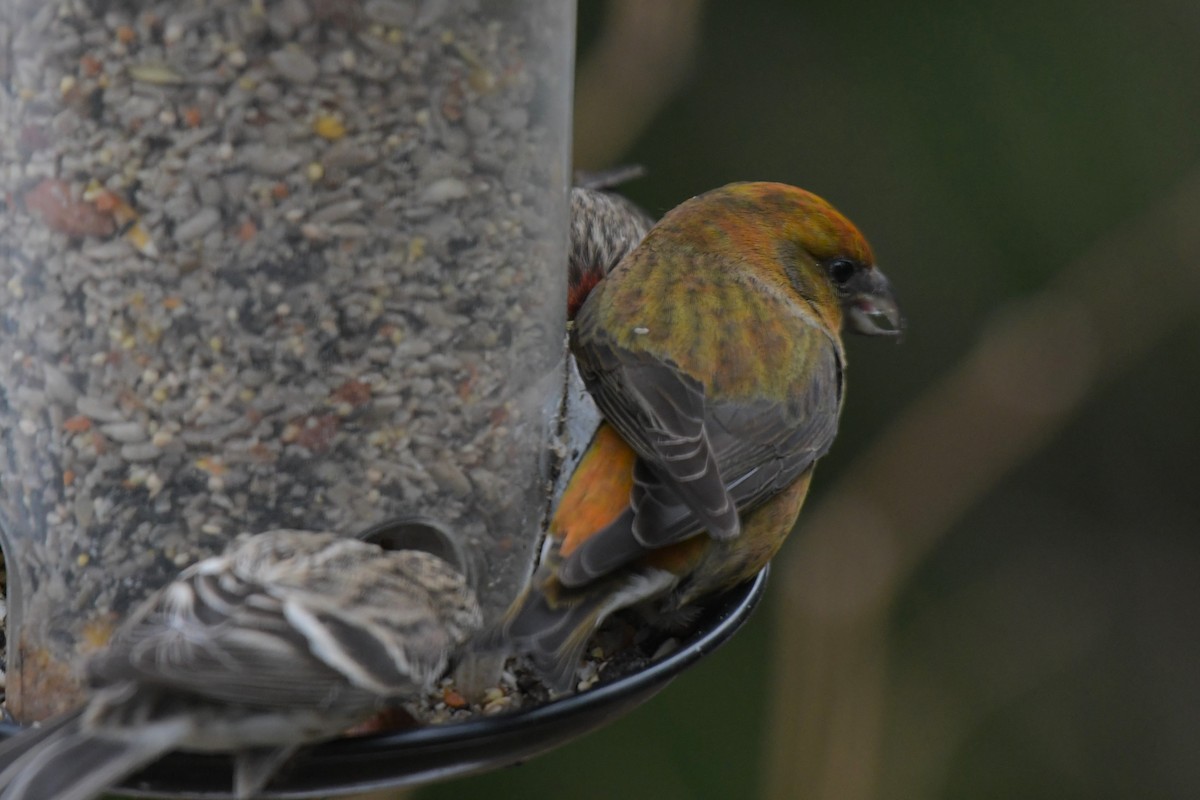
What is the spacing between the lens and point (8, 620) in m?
3.71

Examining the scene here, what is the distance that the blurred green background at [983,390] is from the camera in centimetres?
754

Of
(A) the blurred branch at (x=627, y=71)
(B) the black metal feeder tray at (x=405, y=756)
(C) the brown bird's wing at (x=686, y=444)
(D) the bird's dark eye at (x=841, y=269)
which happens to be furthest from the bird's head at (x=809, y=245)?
(A) the blurred branch at (x=627, y=71)

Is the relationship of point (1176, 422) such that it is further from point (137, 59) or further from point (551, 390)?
point (137, 59)

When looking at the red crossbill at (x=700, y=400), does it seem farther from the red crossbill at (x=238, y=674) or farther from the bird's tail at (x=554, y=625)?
the red crossbill at (x=238, y=674)

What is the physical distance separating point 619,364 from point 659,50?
3.24 meters

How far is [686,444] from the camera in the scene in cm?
403

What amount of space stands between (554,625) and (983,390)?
4.26 meters

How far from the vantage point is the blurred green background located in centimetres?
754

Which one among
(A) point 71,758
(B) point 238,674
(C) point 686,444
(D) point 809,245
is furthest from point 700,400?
(A) point 71,758

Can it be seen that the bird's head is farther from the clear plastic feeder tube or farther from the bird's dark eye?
the clear plastic feeder tube

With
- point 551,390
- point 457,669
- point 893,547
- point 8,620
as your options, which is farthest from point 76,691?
point 893,547

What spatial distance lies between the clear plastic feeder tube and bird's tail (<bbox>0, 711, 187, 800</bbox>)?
1.72 feet

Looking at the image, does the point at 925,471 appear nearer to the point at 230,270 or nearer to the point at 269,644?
the point at 230,270

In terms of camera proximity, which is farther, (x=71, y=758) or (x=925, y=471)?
(x=925, y=471)
